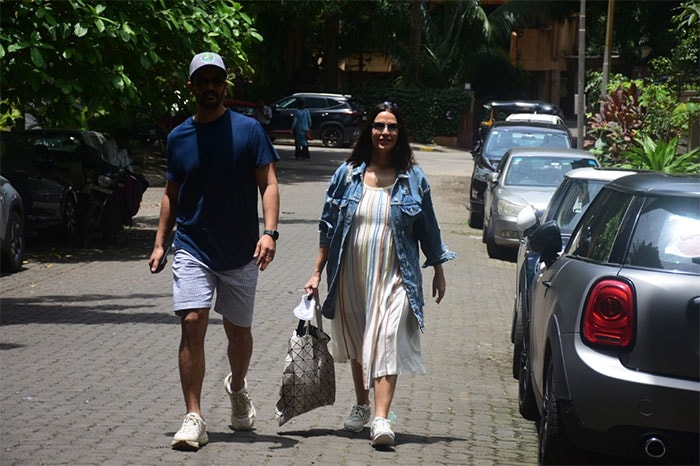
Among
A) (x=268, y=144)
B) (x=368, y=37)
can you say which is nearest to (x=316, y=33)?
(x=368, y=37)

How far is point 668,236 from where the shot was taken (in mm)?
5414

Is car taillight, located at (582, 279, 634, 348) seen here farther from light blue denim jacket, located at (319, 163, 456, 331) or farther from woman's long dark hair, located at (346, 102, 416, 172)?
woman's long dark hair, located at (346, 102, 416, 172)

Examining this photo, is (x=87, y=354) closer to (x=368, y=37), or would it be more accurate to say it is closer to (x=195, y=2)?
(x=195, y=2)

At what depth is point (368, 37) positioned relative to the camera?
4869 centimetres

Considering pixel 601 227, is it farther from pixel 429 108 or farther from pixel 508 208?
pixel 429 108

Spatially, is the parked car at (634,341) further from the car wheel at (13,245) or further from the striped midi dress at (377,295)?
the car wheel at (13,245)

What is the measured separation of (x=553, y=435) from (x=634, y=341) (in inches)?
26.7

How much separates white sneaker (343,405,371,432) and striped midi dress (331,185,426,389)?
0.95 ft

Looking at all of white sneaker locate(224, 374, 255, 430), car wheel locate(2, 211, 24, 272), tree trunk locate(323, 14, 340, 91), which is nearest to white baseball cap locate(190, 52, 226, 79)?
white sneaker locate(224, 374, 255, 430)

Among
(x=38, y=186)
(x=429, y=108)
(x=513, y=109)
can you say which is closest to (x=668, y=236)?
(x=38, y=186)

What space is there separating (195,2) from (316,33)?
31.8 meters

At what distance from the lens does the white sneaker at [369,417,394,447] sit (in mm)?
6418

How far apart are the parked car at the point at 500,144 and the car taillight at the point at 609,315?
16103mm

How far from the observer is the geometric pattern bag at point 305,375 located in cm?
667
